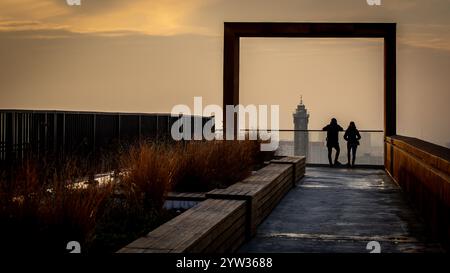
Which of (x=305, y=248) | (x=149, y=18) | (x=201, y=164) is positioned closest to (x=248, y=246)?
(x=305, y=248)

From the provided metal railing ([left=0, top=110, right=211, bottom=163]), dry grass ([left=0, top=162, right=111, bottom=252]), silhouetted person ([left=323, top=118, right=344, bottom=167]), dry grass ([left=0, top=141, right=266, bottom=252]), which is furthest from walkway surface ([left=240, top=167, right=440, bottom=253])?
silhouetted person ([left=323, top=118, right=344, bottom=167])

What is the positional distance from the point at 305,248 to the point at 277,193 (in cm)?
363

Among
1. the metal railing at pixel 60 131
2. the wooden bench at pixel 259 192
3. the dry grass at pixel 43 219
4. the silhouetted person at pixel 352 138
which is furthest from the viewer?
the silhouetted person at pixel 352 138

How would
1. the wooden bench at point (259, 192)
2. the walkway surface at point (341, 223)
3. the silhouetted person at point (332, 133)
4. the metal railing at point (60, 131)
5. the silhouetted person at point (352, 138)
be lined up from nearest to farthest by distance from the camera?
the walkway surface at point (341, 223) → the wooden bench at point (259, 192) → the metal railing at point (60, 131) → the silhouetted person at point (352, 138) → the silhouetted person at point (332, 133)

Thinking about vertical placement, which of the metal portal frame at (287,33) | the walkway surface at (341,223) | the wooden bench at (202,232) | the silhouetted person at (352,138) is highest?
the metal portal frame at (287,33)

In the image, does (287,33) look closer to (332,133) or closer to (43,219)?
(332,133)

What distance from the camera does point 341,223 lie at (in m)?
8.27

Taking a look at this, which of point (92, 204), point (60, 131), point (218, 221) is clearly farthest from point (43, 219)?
point (60, 131)

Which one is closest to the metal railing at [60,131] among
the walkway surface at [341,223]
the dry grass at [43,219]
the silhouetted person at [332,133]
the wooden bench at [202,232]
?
the wooden bench at [202,232]

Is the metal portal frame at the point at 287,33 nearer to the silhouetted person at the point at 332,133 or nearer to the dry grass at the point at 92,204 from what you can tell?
the silhouetted person at the point at 332,133

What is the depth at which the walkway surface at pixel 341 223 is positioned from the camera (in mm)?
6785

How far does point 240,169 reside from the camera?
9.93 metres

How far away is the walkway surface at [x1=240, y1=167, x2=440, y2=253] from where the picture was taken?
6785 millimetres

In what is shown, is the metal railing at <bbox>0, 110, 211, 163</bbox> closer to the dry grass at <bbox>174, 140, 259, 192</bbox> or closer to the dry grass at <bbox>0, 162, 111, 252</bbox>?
the dry grass at <bbox>174, 140, 259, 192</bbox>
